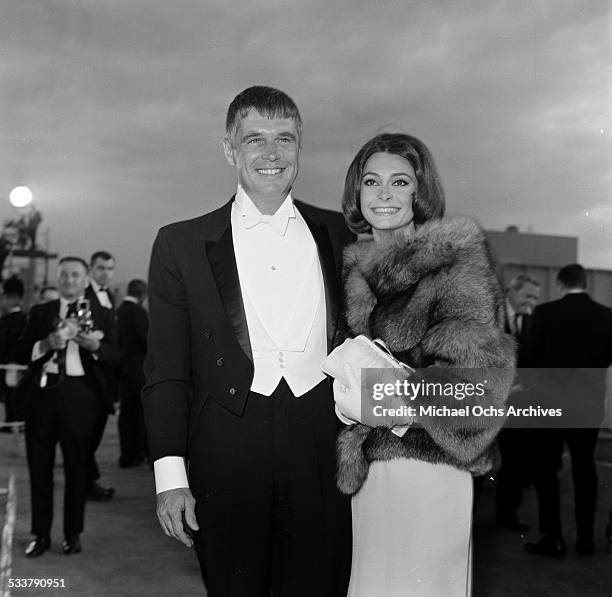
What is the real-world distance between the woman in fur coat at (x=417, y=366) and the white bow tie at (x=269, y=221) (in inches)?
6.4

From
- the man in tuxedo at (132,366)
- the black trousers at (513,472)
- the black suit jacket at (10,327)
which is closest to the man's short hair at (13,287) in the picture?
the black suit jacket at (10,327)

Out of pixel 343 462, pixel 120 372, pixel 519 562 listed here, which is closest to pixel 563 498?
pixel 519 562

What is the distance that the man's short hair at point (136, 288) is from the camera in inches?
217

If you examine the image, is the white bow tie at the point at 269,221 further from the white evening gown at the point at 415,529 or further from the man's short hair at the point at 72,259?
the man's short hair at the point at 72,259

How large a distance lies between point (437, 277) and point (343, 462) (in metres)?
0.46

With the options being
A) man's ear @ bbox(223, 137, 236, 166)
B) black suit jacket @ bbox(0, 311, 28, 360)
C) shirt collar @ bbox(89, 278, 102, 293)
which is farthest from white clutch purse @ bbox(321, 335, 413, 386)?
black suit jacket @ bbox(0, 311, 28, 360)

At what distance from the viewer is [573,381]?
3.92 meters

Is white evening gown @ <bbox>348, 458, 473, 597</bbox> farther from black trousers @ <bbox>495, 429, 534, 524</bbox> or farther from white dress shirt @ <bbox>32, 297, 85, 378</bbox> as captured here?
black trousers @ <bbox>495, 429, 534, 524</bbox>

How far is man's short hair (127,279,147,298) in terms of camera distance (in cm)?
551

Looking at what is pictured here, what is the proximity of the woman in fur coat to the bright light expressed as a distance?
2.22 m

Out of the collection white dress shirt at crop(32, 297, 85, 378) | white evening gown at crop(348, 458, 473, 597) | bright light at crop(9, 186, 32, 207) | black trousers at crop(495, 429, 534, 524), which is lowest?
black trousers at crop(495, 429, 534, 524)

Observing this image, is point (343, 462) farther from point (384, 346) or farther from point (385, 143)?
point (385, 143)

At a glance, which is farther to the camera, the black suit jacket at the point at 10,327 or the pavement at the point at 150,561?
the black suit jacket at the point at 10,327

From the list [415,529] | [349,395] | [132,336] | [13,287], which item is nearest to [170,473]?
[349,395]
